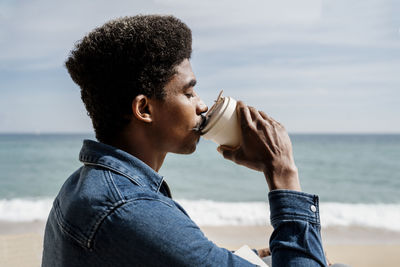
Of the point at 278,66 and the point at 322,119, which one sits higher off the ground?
the point at 278,66

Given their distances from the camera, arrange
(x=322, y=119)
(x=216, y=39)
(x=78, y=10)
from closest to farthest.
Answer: (x=78, y=10) → (x=216, y=39) → (x=322, y=119)

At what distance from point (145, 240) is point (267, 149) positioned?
1.73ft

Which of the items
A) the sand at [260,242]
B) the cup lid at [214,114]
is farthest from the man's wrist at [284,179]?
the sand at [260,242]

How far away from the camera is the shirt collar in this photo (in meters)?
0.98

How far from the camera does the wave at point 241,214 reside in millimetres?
6578

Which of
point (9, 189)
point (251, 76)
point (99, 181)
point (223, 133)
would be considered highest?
point (251, 76)

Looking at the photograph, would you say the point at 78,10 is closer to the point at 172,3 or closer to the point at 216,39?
the point at 172,3

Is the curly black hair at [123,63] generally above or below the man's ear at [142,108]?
above

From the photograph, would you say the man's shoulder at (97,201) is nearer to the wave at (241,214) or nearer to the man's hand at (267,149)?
the man's hand at (267,149)

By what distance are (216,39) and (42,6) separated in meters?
12.8

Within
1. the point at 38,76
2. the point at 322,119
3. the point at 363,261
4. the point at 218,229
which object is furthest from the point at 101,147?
the point at 322,119

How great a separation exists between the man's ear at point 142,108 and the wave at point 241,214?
5449 millimetres

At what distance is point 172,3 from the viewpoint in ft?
14.8

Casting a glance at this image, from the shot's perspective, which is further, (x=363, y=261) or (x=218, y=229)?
(x=218, y=229)
